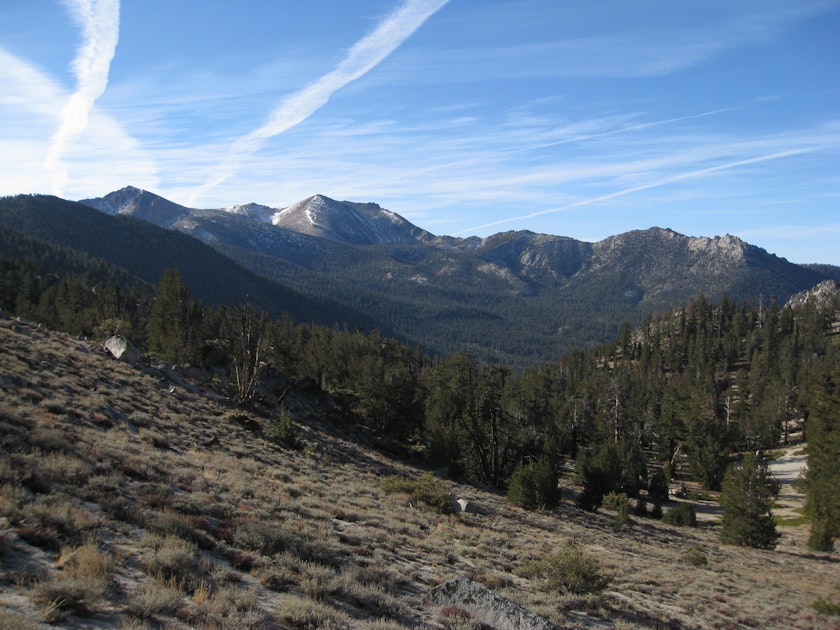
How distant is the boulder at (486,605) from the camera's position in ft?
31.1

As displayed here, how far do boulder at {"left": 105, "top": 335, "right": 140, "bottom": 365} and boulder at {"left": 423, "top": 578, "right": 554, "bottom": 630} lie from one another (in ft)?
104

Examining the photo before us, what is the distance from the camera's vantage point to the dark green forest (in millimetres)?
44531

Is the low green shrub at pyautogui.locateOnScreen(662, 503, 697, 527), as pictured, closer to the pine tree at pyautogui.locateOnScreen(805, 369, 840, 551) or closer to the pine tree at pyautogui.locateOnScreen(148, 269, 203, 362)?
the pine tree at pyautogui.locateOnScreen(805, 369, 840, 551)

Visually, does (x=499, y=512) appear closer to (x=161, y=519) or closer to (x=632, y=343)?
(x=161, y=519)

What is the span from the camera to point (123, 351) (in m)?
35.1

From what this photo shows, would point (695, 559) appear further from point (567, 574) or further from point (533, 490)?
point (567, 574)

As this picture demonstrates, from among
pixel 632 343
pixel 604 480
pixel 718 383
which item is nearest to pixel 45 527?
pixel 604 480

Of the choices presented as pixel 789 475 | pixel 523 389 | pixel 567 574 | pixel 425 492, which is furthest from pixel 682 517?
pixel 523 389

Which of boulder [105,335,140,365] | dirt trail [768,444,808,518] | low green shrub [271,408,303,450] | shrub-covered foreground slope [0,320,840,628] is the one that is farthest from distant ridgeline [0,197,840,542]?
shrub-covered foreground slope [0,320,840,628]

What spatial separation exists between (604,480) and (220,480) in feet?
133

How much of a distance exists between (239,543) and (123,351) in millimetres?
29841

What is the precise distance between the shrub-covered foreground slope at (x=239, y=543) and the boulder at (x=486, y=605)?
220mm

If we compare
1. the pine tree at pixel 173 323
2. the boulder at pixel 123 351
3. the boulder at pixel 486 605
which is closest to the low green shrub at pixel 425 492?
the boulder at pixel 486 605

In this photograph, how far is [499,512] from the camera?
28906 mm
